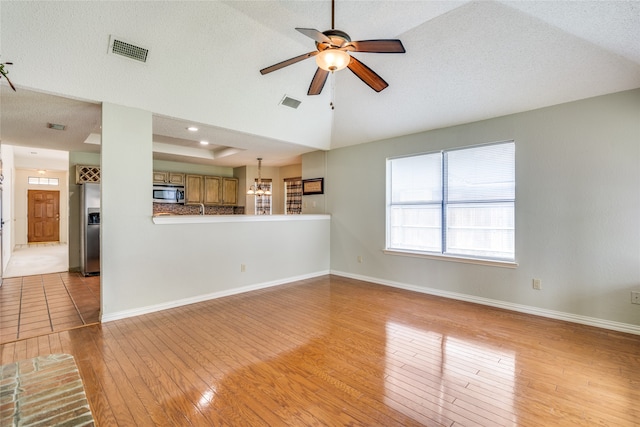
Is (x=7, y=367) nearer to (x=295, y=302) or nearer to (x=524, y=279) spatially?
(x=295, y=302)

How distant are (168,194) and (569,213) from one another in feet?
24.5

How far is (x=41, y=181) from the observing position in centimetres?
1018

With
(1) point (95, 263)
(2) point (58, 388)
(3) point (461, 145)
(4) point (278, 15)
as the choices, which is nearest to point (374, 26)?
(4) point (278, 15)

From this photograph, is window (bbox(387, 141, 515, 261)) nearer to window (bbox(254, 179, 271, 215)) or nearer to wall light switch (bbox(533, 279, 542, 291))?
wall light switch (bbox(533, 279, 542, 291))

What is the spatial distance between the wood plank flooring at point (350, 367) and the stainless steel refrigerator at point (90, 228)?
3.23 metres

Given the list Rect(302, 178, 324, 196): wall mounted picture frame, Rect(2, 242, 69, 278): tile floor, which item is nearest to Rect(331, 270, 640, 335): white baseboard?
Rect(302, 178, 324, 196): wall mounted picture frame

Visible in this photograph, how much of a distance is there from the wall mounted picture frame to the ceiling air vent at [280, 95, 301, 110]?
6.30ft

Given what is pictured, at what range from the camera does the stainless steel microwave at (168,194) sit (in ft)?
22.8

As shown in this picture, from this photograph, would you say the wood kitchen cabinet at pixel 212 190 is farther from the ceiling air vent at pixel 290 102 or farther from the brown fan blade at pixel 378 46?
the brown fan blade at pixel 378 46

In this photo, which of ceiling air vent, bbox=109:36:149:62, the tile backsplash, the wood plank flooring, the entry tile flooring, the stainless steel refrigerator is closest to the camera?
the wood plank flooring

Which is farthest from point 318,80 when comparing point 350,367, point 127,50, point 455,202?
point 455,202

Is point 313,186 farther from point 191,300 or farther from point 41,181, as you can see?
point 41,181

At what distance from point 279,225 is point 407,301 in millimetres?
2465

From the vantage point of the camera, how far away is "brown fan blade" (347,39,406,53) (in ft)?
7.24
